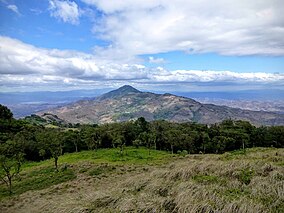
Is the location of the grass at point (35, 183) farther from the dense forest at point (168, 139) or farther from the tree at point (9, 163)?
the dense forest at point (168, 139)

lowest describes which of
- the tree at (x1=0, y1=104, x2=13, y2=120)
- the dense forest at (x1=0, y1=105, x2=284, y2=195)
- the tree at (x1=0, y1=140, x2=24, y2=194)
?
the dense forest at (x1=0, y1=105, x2=284, y2=195)

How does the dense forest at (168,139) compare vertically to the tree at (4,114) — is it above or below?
below

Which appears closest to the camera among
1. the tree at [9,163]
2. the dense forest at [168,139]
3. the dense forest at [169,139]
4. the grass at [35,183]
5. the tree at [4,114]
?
the grass at [35,183]

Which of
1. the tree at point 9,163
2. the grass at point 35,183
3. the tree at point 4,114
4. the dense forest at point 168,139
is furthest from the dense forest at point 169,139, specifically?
the grass at point 35,183

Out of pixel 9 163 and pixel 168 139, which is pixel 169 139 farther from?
pixel 9 163

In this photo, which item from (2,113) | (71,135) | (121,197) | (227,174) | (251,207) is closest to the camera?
(251,207)

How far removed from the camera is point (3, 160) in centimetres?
3672

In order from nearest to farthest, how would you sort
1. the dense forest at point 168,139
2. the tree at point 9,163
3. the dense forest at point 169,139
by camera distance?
the tree at point 9,163 < the dense forest at point 168,139 < the dense forest at point 169,139

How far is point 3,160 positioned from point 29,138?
1741 inches

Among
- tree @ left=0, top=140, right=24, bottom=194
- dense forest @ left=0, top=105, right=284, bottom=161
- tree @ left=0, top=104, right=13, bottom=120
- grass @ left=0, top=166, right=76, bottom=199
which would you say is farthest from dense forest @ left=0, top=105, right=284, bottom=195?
grass @ left=0, top=166, right=76, bottom=199

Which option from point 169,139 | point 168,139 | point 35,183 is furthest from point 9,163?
point 168,139

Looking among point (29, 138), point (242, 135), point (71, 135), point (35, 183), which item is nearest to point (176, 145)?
point (242, 135)

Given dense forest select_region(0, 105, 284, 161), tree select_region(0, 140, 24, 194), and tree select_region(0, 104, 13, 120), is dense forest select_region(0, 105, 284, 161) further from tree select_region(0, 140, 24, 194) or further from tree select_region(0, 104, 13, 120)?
tree select_region(0, 104, 13, 120)

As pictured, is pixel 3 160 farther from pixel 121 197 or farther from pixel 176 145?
pixel 176 145
